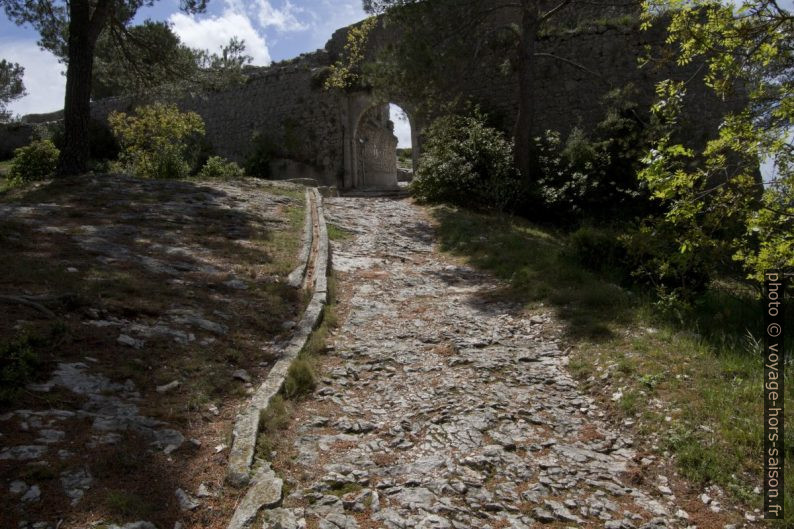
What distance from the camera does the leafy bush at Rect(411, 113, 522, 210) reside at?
43.4 feet

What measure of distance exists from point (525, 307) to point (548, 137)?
26.4 ft

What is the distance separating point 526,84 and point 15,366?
40.9 feet

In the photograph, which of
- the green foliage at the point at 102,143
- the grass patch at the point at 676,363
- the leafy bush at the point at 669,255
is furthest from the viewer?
the green foliage at the point at 102,143

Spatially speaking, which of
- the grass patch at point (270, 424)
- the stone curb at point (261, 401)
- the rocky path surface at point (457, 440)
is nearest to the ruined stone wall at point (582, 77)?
the stone curb at point (261, 401)

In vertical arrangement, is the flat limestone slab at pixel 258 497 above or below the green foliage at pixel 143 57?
below

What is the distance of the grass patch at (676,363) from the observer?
3396 mm

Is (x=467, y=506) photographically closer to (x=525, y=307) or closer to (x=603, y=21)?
(x=525, y=307)

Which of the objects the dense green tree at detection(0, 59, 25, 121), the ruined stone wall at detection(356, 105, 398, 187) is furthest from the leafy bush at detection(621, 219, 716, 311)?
the dense green tree at detection(0, 59, 25, 121)

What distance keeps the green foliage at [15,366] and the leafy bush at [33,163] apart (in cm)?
1174

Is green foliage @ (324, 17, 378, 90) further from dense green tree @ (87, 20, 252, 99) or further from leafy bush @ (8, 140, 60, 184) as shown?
leafy bush @ (8, 140, 60, 184)

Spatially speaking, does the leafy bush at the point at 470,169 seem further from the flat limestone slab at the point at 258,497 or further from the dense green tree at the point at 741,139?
the flat limestone slab at the point at 258,497

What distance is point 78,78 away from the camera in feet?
41.8

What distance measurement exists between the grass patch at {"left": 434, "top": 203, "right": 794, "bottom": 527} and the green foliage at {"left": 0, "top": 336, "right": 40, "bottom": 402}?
415 centimetres

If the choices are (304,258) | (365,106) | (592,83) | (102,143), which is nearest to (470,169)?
(592,83)
